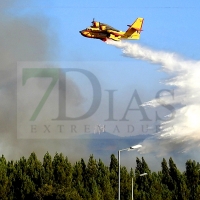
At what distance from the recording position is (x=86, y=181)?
89.3 m

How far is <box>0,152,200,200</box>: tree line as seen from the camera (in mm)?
81188

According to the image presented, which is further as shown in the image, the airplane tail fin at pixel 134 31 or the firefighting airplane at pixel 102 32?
the airplane tail fin at pixel 134 31

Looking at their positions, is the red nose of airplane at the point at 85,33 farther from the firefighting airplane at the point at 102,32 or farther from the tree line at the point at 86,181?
the tree line at the point at 86,181

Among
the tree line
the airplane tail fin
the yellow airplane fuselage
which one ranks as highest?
the airplane tail fin

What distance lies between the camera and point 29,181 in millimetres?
83688

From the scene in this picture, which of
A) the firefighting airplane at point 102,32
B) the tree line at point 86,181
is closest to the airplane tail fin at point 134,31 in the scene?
the firefighting airplane at point 102,32

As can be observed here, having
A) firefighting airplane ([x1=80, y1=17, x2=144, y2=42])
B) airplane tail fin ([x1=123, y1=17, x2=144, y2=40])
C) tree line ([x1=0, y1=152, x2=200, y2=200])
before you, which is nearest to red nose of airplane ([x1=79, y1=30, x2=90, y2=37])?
firefighting airplane ([x1=80, y1=17, x2=144, y2=42])

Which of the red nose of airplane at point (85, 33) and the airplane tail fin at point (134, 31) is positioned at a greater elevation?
the airplane tail fin at point (134, 31)

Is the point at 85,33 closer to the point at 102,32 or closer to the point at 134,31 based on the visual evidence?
the point at 102,32

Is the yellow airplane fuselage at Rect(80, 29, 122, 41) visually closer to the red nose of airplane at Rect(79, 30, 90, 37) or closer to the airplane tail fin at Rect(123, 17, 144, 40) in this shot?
the red nose of airplane at Rect(79, 30, 90, 37)

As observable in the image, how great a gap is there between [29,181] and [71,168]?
24.4 feet

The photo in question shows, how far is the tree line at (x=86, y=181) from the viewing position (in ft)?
266

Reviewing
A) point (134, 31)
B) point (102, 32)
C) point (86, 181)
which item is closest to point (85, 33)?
point (102, 32)

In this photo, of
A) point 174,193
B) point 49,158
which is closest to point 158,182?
point 174,193
